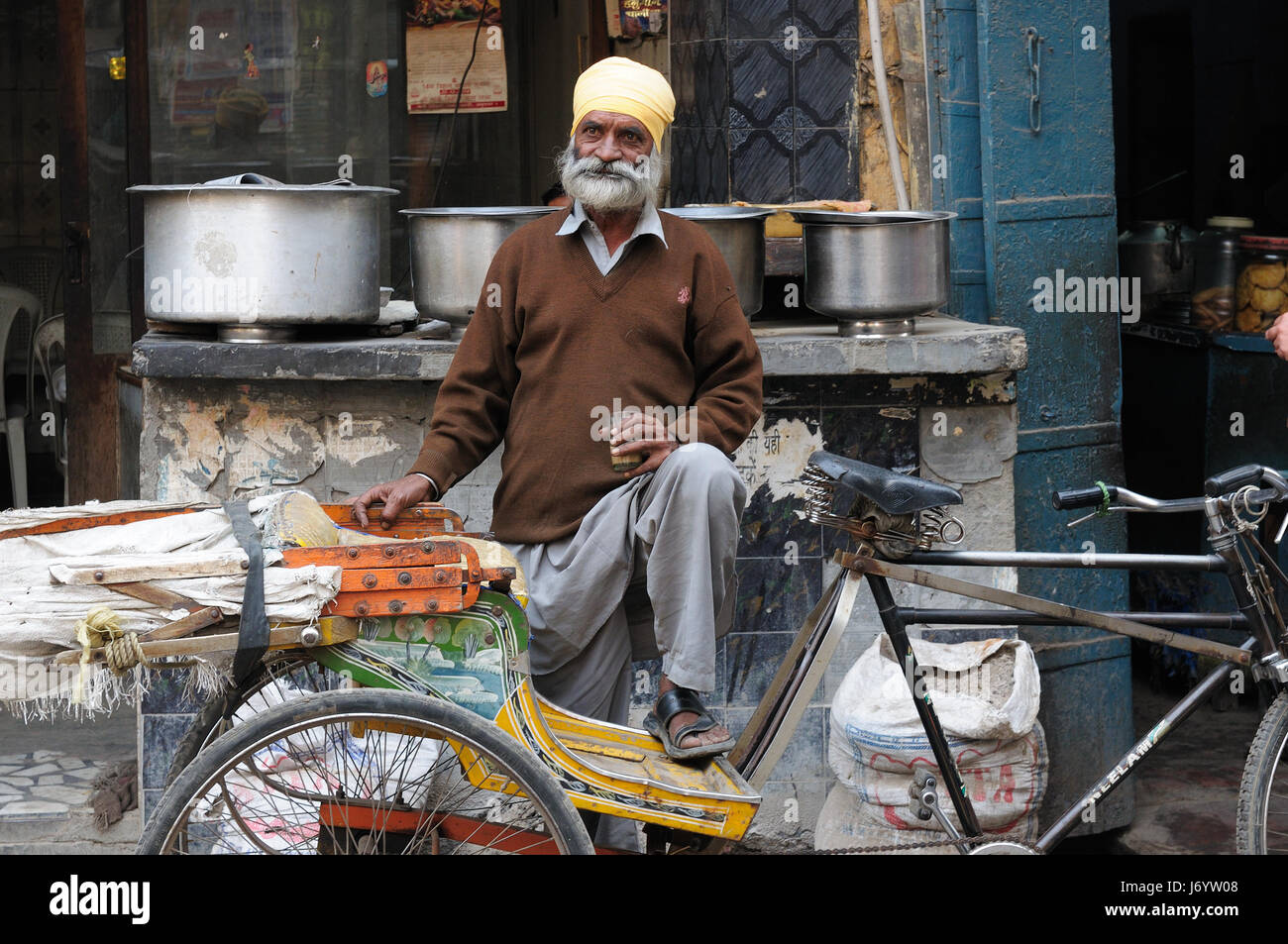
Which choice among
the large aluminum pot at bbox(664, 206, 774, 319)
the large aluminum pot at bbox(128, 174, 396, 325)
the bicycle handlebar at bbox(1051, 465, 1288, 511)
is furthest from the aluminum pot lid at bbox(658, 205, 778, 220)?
the bicycle handlebar at bbox(1051, 465, 1288, 511)

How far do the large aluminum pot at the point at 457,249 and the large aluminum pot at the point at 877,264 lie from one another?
74cm

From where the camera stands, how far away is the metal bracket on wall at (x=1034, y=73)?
4211mm

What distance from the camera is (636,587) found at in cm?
300

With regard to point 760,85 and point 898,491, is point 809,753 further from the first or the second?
point 760,85

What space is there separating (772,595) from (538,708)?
157 cm

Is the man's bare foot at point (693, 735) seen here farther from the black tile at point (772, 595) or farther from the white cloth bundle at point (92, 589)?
the black tile at point (772, 595)

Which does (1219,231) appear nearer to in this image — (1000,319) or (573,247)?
(1000,319)

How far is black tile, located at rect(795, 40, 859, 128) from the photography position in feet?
15.1

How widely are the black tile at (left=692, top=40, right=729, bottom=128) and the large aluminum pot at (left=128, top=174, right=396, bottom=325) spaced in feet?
A: 4.50

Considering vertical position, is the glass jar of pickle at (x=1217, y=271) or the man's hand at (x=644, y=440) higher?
the glass jar of pickle at (x=1217, y=271)

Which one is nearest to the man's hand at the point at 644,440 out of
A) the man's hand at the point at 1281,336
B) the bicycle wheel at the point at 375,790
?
the bicycle wheel at the point at 375,790

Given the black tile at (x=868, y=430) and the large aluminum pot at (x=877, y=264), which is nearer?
the large aluminum pot at (x=877, y=264)

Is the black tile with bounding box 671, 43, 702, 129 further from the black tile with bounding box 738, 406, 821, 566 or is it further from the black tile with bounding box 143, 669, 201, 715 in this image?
the black tile with bounding box 143, 669, 201, 715

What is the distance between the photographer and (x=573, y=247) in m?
3.10
